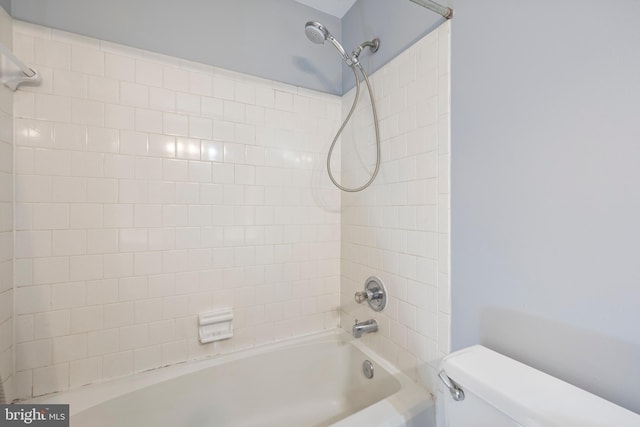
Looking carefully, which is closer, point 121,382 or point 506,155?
point 506,155

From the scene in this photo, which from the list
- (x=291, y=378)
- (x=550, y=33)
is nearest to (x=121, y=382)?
(x=291, y=378)

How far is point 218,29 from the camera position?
1236 mm

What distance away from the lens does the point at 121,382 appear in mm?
1062

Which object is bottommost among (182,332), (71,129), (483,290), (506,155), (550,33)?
(182,332)

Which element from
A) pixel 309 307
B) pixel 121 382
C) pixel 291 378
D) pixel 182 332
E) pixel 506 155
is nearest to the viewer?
pixel 506 155

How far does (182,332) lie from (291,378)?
2.03 feet

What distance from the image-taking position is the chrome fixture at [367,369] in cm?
124

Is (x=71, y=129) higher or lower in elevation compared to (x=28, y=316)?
higher

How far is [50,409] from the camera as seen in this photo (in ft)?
3.00

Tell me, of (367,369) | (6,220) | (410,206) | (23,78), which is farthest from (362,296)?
(23,78)

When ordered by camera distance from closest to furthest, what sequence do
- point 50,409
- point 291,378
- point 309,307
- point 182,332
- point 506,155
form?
1. point 506,155
2. point 50,409
3. point 182,332
4. point 291,378
5. point 309,307

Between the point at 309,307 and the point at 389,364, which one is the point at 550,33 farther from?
the point at 309,307

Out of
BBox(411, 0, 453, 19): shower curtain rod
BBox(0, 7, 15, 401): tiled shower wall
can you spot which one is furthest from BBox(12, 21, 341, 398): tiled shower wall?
BBox(411, 0, 453, 19): shower curtain rod

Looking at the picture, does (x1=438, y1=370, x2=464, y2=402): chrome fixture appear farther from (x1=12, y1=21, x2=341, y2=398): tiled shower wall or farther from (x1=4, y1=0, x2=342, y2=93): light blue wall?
(x1=4, y1=0, x2=342, y2=93): light blue wall
